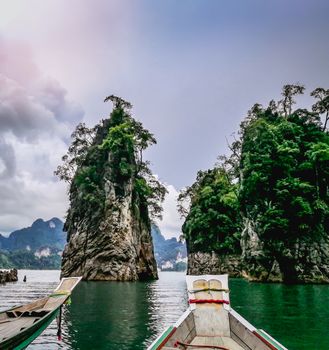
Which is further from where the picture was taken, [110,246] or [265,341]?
[110,246]

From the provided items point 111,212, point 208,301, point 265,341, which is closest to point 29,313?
point 208,301

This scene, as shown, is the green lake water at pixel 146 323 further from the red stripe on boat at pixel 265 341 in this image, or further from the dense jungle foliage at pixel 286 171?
the dense jungle foliage at pixel 286 171

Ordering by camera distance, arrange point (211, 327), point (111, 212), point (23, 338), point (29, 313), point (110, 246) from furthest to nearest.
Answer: point (111, 212) < point (110, 246) < point (29, 313) < point (211, 327) < point (23, 338)

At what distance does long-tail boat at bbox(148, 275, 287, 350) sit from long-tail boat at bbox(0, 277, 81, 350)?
3106 mm

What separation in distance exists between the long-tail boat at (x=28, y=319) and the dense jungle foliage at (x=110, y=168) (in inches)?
1399

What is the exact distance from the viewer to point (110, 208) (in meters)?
47.9

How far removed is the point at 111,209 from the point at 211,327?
40500 mm

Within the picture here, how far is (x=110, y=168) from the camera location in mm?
50094

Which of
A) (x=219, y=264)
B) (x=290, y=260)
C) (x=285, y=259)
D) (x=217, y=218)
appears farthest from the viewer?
(x=219, y=264)

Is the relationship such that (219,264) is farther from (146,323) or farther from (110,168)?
(146,323)

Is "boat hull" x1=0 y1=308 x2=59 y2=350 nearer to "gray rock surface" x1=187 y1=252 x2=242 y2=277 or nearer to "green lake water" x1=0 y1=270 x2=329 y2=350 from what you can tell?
"green lake water" x1=0 y1=270 x2=329 y2=350

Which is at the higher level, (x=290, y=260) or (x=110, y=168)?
(x=110, y=168)

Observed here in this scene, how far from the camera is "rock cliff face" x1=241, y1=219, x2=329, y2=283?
3278 cm

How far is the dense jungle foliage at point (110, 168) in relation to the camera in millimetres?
49531
